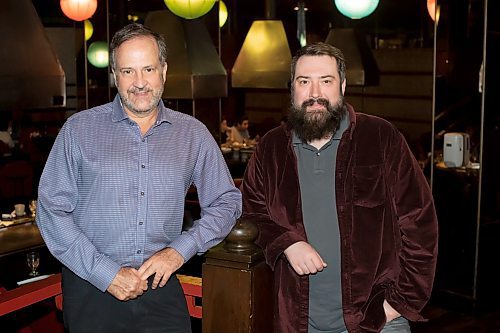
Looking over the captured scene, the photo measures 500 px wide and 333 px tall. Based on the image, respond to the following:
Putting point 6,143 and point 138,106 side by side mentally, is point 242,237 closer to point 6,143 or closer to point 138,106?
point 138,106

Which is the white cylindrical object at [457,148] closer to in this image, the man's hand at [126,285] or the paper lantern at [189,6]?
the paper lantern at [189,6]

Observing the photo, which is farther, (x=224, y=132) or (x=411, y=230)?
(x=224, y=132)

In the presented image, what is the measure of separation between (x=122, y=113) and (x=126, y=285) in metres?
0.52

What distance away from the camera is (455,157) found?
18.0ft

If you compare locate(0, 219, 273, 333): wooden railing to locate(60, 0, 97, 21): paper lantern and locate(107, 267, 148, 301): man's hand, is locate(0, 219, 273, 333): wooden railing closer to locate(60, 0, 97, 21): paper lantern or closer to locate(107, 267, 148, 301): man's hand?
locate(107, 267, 148, 301): man's hand

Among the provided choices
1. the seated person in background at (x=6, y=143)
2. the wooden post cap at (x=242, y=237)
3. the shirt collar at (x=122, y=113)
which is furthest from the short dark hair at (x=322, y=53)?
the seated person in background at (x=6, y=143)

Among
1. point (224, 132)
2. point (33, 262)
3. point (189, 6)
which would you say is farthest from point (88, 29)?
point (33, 262)

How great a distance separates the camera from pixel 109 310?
80.7 inches

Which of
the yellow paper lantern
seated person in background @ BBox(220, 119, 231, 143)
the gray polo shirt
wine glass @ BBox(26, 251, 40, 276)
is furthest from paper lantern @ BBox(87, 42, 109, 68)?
the gray polo shirt

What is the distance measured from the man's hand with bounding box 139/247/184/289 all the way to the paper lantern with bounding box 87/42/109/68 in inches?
274

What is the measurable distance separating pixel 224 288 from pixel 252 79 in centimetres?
536

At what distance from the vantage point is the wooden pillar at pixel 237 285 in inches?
76.2

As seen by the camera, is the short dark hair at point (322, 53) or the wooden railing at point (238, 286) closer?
the wooden railing at point (238, 286)

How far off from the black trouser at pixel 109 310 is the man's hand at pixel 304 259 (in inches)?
16.2
